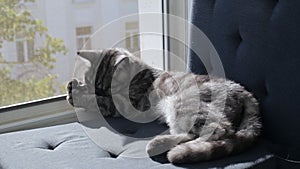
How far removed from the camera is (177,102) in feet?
4.90

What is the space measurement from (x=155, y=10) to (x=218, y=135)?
0.85 meters

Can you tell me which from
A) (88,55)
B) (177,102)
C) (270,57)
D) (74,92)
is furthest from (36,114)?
(270,57)

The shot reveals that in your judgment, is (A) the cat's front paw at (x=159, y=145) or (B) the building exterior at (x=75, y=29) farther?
(B) the building exterior at (x=75, y=29)

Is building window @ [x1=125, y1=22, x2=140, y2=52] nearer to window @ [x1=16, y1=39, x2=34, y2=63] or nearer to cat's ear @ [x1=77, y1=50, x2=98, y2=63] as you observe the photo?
cat's ear @ [x1=77, y1=50, x2=98, y2=63]

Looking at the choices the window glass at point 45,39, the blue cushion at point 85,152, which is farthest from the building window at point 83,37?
the blue cushion at point 85,152

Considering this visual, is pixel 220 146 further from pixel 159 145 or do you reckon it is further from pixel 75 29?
pixel 75 29

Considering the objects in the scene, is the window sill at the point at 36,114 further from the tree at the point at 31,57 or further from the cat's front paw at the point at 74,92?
the cat's front paw at the point at 74,92

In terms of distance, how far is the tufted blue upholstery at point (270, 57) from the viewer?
1.38 m

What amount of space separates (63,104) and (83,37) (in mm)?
288

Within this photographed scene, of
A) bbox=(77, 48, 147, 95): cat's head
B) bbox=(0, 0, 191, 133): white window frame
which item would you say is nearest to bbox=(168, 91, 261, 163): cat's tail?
bbox=(77, 48, 147, 95): cat's head

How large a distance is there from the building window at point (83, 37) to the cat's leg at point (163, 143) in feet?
2.17

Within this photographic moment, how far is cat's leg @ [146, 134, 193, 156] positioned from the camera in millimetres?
1323

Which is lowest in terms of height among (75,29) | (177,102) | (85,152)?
(85,152)

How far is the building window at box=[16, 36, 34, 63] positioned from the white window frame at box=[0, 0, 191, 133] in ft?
0.58
